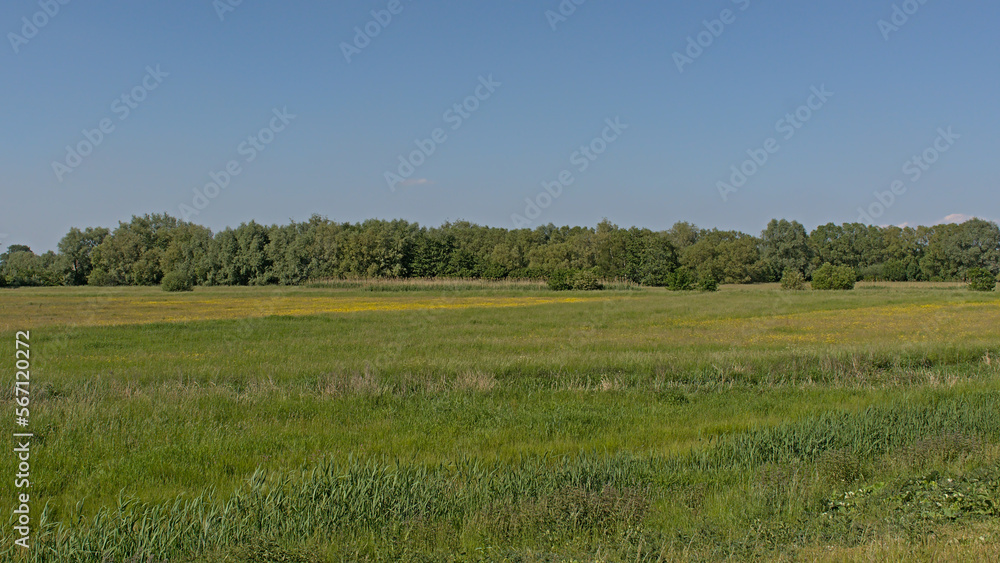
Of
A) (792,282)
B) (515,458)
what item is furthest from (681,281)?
(515,458)

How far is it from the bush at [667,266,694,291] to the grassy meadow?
61250 millimetres

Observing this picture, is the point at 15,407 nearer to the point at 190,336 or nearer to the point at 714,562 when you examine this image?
the point at 714,562

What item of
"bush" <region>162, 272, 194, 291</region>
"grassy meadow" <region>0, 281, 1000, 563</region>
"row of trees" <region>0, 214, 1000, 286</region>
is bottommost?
"grassy meadow" <region>0, 281, 1000, 563</region>

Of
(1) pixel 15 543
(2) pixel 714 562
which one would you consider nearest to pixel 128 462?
(1) pixel 15 543

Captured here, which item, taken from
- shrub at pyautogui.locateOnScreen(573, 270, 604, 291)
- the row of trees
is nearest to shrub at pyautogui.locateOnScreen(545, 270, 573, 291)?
shrub at pyautogui.locateOnScreen(573, 270, 604, 291)

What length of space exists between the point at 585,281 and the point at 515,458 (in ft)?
238

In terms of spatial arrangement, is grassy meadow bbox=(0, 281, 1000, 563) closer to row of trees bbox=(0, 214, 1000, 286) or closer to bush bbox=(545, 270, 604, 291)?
bush bbox=(545, 270, 604, 291)

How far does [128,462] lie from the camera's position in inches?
298

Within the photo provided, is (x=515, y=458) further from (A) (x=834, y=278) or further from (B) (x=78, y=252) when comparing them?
(B) (x=78, y=252)

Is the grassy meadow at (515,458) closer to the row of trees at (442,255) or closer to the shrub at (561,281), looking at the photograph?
the shrub at (561,281)

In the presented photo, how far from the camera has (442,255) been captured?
339 ft

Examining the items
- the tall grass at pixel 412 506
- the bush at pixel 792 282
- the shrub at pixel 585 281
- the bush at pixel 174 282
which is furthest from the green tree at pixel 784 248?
the tall grass at pixel 412 506

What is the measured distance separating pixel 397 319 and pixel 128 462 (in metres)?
26.3

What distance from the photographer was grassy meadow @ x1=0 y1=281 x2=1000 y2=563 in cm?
521
